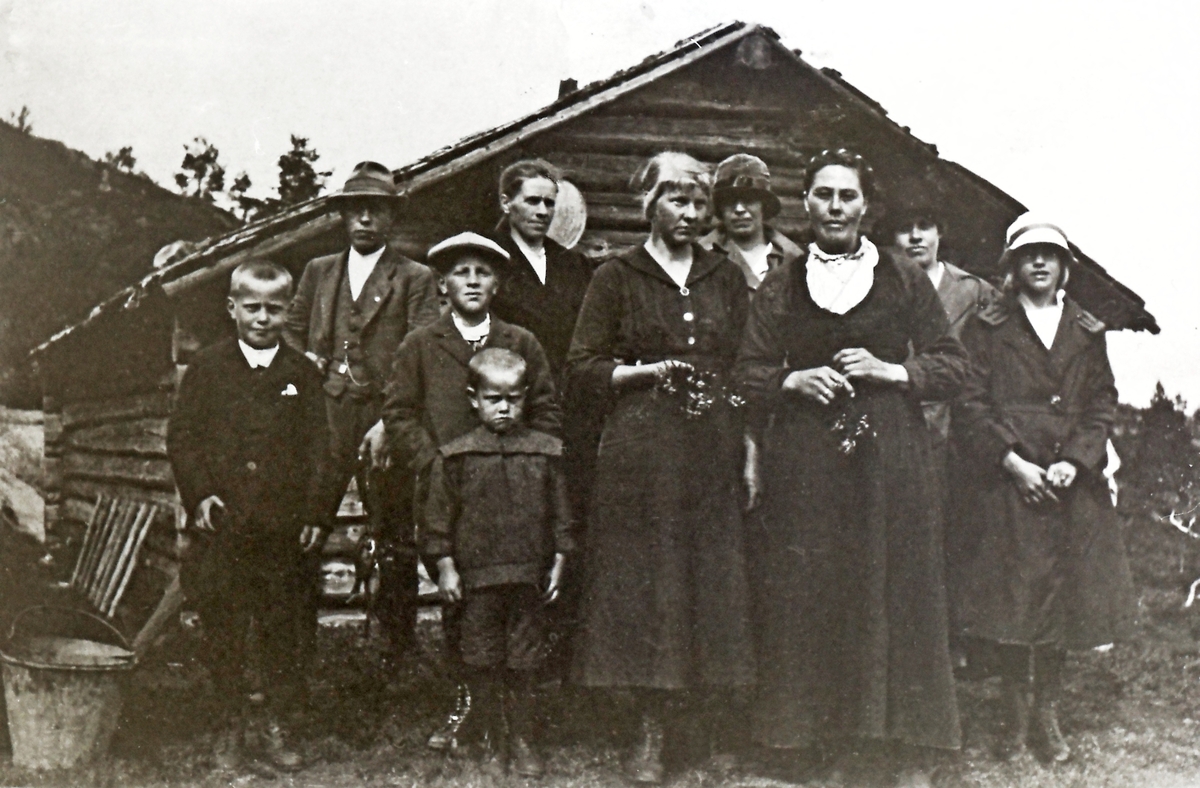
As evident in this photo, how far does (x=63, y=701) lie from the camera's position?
4.82 m

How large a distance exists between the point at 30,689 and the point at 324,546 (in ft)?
4.54

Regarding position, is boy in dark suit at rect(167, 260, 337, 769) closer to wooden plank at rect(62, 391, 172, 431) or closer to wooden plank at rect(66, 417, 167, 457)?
wooden plank at rect(66, 417, 167, 457)

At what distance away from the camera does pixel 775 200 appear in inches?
201

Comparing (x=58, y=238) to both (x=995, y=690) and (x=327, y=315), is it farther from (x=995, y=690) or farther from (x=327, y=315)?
(x=995, y=690)

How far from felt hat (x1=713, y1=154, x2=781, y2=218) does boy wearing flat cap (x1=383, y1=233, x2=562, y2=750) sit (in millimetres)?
1026

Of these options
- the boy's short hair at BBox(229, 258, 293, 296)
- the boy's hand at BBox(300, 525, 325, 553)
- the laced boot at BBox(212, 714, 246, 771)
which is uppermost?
the boy's short hair at BBox(229, 258, 293, 296)

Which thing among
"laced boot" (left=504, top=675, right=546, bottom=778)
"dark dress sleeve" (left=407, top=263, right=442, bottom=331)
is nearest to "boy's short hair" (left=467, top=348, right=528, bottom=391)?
"dark dress sleeve" (left=407, top=263, right=442, bottom=331)

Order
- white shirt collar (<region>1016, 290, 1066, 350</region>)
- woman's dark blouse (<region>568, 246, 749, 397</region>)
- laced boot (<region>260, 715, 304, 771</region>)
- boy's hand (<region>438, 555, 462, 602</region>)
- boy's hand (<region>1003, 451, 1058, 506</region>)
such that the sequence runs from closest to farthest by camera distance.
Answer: boy's hand (<region>438, 555, 462, 602</region>), woman's dark blouse (<region>568, 246, 749, 397</region>), laced boot (<region>260, 715, 304, 771</region>), boy's hand (<region>1003, 451, 1058, 506</region>), white shirt collar (<region>1016, 290, 1066, 350</region>)

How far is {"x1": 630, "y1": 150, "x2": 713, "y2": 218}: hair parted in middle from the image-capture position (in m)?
4.83

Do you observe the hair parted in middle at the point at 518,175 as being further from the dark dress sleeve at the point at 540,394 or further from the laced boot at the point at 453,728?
the laced boot at the point at 453,728

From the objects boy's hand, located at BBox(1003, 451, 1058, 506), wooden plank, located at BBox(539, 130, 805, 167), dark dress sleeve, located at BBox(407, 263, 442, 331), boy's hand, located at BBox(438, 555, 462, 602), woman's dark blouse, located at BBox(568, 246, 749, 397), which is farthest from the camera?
wooden plank, located at BBox(539, 130, 805, 167)

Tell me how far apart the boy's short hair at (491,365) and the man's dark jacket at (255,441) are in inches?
26.8

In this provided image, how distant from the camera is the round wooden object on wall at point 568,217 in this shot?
5.09m

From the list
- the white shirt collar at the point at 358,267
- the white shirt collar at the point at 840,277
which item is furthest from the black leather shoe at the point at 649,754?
the white shirt collar at the point at 358,267
